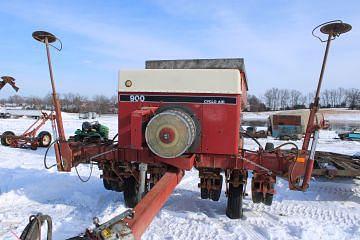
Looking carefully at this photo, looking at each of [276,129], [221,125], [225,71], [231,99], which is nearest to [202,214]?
[221,125]

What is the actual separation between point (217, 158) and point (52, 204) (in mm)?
2865

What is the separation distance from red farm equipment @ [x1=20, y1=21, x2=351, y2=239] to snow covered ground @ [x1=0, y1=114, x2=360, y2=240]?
465 mm

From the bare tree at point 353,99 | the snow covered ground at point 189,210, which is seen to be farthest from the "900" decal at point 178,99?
the bare tree at point 353,99

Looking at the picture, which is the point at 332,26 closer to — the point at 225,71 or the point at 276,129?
the point at 225,71

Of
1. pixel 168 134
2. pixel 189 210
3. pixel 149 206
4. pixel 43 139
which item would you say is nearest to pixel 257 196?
pixel 189 210

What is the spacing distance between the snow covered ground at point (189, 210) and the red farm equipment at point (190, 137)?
465 millimetres

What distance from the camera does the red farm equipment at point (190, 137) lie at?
16.5 ft

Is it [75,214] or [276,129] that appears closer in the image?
[75,214]

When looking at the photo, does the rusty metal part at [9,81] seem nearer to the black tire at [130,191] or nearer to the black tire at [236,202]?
the black tire at [130,191]

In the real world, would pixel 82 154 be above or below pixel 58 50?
below

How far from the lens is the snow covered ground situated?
16.8 feet

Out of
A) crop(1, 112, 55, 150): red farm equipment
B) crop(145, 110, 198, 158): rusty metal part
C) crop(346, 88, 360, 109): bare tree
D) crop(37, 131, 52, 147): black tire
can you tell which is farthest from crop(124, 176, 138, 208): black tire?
crop(346, 88, 360, 109): bare tree

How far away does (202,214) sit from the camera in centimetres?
601

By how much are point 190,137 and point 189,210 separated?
5.85 ft
